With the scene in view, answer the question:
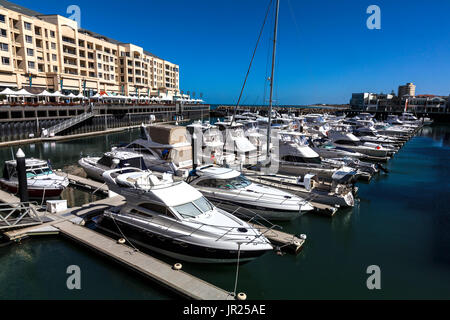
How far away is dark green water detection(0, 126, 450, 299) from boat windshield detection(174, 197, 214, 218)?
1711mm

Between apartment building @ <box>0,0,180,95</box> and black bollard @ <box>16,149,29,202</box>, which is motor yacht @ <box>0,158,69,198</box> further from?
apartment building @ <box>0,0,180,95</box>

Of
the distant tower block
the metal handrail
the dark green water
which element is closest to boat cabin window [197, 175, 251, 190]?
the dark green water

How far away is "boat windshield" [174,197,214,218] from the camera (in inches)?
360

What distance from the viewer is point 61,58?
185 feet

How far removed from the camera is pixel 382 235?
12055mm

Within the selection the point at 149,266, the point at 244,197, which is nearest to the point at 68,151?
the point at 244,197

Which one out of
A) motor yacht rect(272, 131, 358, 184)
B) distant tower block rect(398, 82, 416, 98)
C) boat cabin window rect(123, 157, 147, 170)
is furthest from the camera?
distant tower block rect(398, 82, 416, 98)

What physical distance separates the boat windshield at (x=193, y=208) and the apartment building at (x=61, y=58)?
2018 inches

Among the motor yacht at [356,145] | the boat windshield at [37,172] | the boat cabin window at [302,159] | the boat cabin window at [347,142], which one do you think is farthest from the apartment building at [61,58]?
the boat cabin window at [347,142]

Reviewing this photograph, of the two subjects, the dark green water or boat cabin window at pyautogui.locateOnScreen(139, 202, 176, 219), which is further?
boat cabin window at pyautogui.locateOnScreen(139, 202, 176, 219)

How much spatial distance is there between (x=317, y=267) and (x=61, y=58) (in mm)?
65164

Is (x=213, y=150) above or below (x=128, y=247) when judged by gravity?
above

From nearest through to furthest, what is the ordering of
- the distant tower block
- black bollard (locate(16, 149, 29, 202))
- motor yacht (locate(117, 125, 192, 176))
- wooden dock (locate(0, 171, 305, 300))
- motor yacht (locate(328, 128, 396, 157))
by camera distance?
wooden dock (locate(0, 171, 305, 300)) → black bollard (locate(16, 149, 29, 202)) → motor yacht (locate(117, 125, 192, 176)) → motor yacht (locate(328, 128, 396, 157)) → the distant tower block

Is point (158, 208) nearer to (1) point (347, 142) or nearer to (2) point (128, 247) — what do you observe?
(2) point (128, 247)
